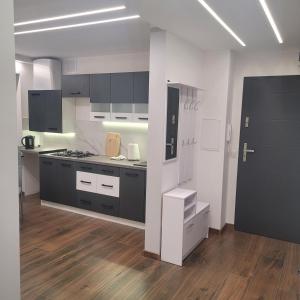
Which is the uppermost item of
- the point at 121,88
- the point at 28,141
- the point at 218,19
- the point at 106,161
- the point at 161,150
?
the point at 218,19

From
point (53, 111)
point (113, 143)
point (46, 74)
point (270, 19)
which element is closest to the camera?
point (270, 19)

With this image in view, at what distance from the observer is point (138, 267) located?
3092 millimetres

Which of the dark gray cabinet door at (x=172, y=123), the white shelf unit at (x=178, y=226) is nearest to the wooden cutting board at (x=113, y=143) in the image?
the dark gray cabinet door at (x=172, y=123)

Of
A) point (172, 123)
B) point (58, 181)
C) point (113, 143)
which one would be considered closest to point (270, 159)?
point (172, 123)

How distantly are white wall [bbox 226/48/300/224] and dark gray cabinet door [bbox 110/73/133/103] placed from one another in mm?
1509

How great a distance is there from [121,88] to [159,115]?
1.40 metres

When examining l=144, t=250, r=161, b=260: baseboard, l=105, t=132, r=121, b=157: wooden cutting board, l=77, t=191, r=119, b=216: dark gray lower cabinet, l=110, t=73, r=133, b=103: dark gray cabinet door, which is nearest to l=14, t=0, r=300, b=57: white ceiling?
l=110, t=73, r=133, b=103: dark gray cabinet door

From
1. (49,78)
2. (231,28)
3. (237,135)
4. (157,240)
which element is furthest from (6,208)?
(49,78)

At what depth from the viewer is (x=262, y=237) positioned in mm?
3936

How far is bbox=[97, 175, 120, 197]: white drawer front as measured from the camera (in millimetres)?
4180

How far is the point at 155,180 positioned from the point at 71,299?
1.43 meters

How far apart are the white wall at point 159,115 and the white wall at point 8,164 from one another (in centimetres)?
213

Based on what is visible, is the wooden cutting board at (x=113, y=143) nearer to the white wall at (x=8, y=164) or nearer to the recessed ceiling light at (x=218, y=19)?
the recessed ceiling light at (x=218, y=19)

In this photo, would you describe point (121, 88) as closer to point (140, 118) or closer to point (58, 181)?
point (140, 118)
